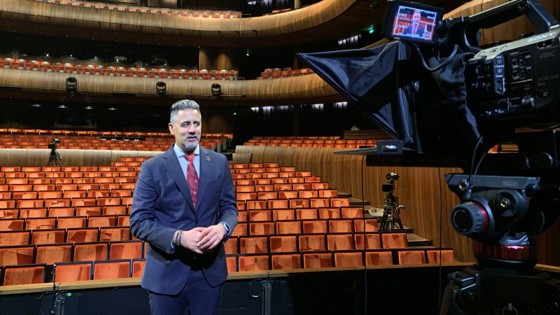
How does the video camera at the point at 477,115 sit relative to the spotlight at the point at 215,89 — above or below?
below

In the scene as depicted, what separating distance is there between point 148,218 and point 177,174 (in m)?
0.12

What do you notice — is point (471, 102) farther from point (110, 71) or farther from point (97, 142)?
point (110, 71)

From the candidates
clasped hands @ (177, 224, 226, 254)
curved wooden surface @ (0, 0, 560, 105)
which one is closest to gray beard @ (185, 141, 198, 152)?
clasped hands @ (177, 224, 226, 254)

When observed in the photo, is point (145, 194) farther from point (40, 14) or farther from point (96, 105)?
point (96, 105)

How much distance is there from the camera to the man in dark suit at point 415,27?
77 centimetres

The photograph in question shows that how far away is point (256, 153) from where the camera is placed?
7.55m

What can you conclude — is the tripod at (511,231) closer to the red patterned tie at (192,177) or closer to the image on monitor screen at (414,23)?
the image on monitor screen at (414,23)

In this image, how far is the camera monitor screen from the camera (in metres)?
0.76

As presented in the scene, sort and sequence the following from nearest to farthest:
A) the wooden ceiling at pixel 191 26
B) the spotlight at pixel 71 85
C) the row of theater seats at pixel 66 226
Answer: the row of theater seats at pixel 66 226
the wooden ceiling at pixel 191 26
the spotlight at pixel 71 85

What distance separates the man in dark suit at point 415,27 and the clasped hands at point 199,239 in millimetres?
580

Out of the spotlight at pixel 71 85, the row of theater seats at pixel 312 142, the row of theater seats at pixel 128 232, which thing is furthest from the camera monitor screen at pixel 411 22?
the spotlight at pixel 71 85

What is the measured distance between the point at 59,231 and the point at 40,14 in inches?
294

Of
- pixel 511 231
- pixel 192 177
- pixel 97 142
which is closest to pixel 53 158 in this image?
pixel 97 142

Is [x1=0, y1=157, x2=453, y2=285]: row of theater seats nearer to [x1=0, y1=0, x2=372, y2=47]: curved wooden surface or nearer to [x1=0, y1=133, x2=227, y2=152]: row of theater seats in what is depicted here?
[x1=0, y1=133, x2=227, y2=152]: row of theater seats
